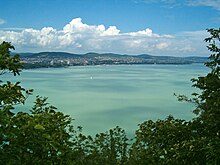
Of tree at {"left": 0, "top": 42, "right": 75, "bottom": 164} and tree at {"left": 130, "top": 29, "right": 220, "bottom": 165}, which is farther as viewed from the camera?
tree at {"left": 130, "top": 29, "right": 220, "bottom": 165}

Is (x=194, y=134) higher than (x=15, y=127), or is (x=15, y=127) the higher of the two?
(x=15, y=127)

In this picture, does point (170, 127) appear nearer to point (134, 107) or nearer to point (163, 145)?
point (163, 145)

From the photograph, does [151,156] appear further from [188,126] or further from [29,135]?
[29,135]

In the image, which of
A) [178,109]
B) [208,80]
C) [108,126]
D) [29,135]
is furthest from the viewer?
[178,109]

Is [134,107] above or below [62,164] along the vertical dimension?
below

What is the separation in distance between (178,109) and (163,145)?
39727 millimetres

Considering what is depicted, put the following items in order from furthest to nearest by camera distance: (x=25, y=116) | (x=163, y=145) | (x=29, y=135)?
(x=163, y=145) < (x=25, y=116) < (x=29, y=135)

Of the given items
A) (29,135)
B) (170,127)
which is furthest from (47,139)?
(170,127)

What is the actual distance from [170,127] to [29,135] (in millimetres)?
2723

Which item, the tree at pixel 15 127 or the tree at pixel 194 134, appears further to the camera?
the tree at pixel 194 134

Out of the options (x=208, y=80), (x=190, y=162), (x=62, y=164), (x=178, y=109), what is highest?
(x=208, y=80)

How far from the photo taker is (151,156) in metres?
5.43

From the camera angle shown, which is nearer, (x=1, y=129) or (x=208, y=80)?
(x=1, y=129)

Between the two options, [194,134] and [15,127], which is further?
[194,134]
